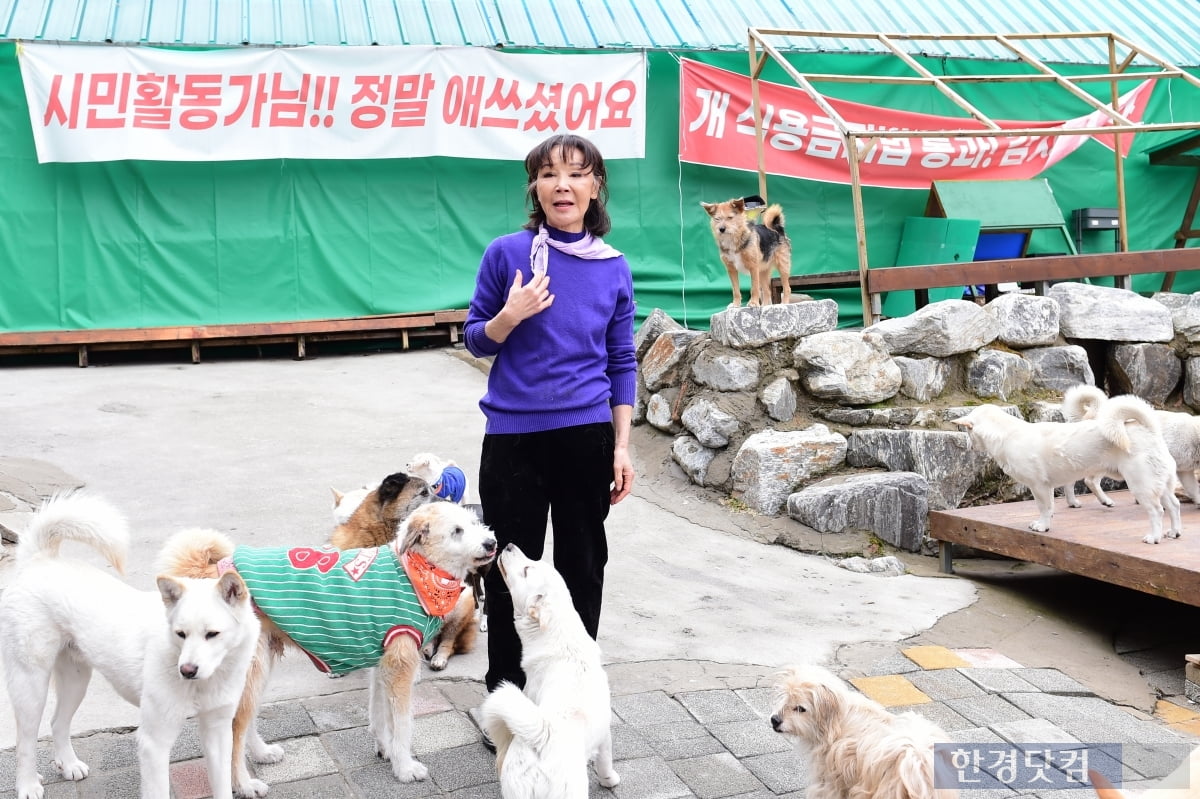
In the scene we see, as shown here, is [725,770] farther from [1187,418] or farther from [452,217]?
[452,217]

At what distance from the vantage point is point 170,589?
267 cm

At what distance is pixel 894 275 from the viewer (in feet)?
26.2

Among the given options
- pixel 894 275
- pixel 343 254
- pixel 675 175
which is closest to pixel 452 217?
pixel 343 254

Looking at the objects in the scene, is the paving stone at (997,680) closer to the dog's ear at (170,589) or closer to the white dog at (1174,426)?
the white dog at (1174,426)

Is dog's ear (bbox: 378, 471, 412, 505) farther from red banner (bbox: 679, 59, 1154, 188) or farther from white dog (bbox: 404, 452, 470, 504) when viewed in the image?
red banner (bbox: 679, 59, 1154, 188)

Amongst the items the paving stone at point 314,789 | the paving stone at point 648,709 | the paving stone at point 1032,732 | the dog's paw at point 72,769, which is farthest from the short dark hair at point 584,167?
the paving stone at point 1032,732

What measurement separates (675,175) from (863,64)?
242 cm

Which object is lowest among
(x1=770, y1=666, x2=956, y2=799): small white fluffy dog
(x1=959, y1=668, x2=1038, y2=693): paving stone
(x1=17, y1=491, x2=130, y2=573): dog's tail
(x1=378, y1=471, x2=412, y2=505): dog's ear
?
(x1=959, y1=668, x2=1038, y2=693): paving stone

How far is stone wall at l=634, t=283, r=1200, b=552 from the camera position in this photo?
6.68m

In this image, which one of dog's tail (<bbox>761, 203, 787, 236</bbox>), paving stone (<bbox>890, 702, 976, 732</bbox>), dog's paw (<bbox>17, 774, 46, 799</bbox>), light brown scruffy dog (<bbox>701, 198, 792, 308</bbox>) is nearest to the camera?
dog's paw (<bbox>17, 774, 46, 799</bbox>)

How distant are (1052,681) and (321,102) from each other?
25.6 feet

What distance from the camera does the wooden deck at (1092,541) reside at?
16.1ft

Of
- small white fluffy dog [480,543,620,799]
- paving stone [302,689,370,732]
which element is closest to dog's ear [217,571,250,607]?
small white fluffy dog [480,543,620,799]

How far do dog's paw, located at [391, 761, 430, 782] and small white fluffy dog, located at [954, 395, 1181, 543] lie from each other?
3.83m
